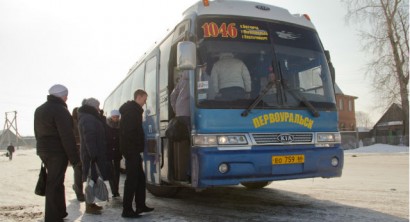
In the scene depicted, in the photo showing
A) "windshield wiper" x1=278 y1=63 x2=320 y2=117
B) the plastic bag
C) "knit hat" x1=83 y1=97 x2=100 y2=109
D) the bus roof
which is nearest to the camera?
the plastic bag

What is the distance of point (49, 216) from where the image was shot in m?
5.61

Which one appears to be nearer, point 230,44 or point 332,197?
point 230,44

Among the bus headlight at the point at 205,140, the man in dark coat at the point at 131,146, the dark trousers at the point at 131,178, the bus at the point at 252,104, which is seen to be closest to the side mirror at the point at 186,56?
the bus at the point at 252,104

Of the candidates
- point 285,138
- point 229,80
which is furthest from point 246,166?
point 229,80

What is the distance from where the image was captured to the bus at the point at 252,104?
5.70m

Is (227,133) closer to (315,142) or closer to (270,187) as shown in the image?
(315,142)

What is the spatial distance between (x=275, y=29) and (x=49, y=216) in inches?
175

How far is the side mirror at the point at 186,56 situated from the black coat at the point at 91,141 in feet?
6.95

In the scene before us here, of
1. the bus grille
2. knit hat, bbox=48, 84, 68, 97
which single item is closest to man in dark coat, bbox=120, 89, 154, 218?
knit hat, bbox=48, 84, 68, 97

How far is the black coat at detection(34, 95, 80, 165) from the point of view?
217 inches

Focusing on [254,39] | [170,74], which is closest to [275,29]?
[254,39]

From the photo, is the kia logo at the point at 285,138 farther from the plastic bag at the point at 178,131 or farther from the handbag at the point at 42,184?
the handbag at the point at 42,184

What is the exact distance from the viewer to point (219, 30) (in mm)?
6129

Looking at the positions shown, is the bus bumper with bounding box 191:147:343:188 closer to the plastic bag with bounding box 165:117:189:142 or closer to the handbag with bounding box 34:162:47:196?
the plastic bag with bounding box 165:117:189:142
